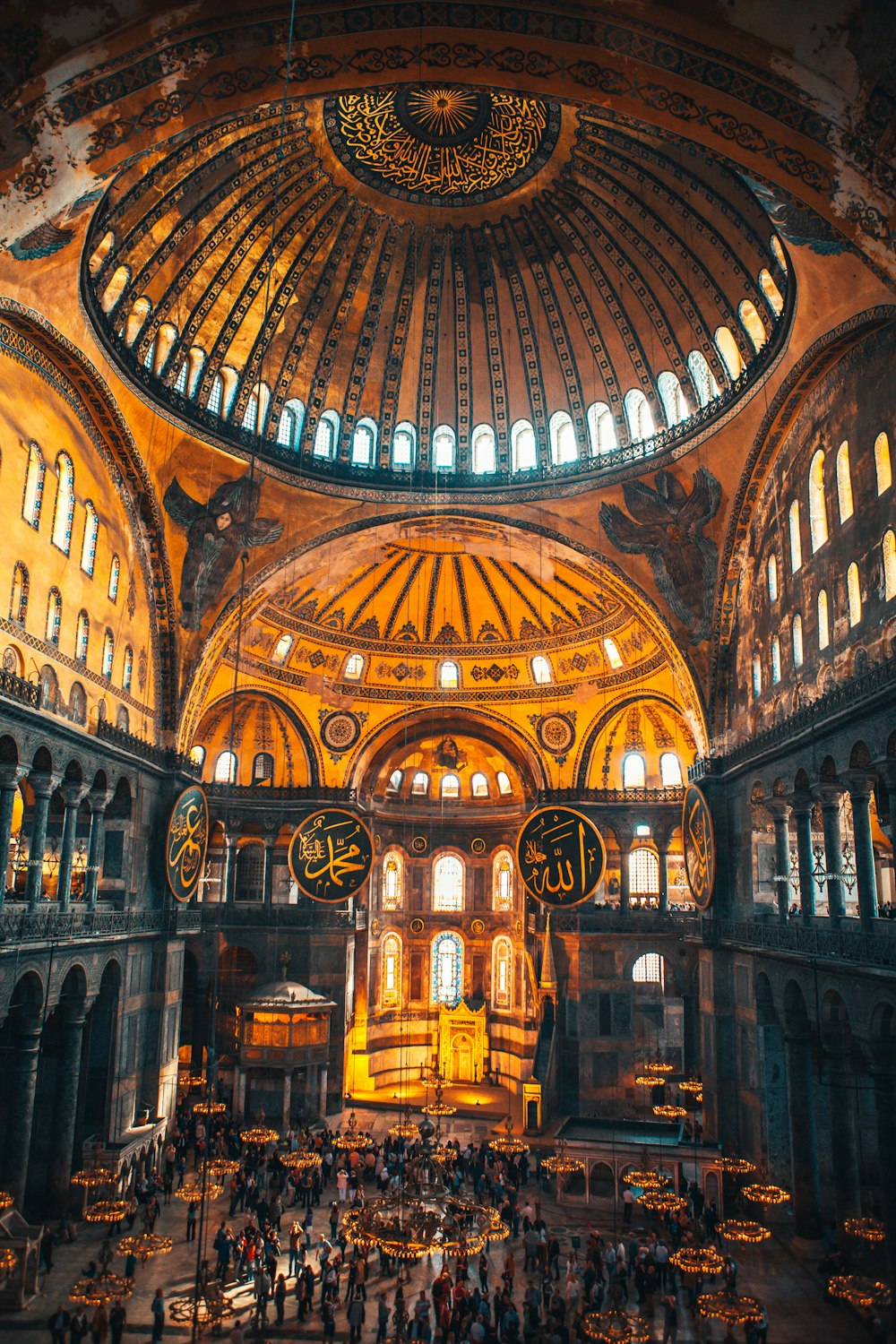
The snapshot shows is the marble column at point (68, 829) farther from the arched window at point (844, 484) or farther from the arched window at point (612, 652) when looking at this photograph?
the arched window at point (612, 652)

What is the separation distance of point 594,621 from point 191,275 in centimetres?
1254

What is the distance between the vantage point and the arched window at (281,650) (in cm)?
2588

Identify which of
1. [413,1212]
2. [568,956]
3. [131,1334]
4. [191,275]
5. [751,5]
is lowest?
[131,1334]

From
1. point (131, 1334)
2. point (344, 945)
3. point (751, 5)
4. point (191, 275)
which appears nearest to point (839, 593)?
point (751, 5)

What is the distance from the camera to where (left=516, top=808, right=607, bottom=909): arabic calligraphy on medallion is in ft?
49.8

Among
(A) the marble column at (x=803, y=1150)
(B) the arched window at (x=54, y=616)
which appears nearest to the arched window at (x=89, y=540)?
(B) the arched window at (x=54, y=616)

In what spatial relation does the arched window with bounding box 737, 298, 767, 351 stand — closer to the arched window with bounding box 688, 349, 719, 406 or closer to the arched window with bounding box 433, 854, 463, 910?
the arched window with bounding box 688, 349, 719, 406

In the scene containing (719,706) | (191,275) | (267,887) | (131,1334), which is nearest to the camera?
(131,1334)

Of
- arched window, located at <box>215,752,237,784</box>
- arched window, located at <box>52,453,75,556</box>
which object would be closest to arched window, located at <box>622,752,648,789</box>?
arched window, located at <box>215,752,237,784</box>

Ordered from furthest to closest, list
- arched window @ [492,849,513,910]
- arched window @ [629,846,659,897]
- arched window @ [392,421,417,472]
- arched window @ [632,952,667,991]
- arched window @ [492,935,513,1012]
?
arched window @ [492,849,513,910]
arched window @ [492,935,513,1012]
arched window @ [629,846,659,897]
arched window @ [632,952,667,991]
arched window @ [392,421,417,472]

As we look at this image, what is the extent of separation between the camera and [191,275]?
18.4 metres

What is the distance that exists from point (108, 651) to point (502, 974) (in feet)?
52.8

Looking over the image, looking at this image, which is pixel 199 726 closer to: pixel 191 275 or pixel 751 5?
pixel 191 275

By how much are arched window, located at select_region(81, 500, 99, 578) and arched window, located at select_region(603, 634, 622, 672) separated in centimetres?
1288
